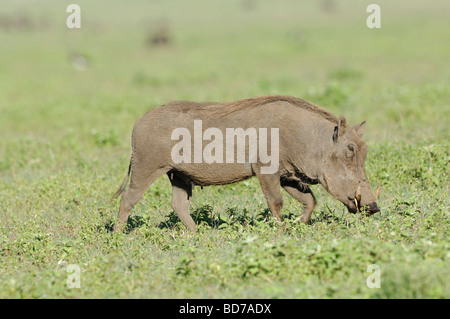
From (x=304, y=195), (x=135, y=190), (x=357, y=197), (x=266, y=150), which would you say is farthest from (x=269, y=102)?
(x=135, y=190)

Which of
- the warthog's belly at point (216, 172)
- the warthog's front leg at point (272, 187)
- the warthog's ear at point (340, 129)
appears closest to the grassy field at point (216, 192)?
the warthog's front leg at point (272, 187)

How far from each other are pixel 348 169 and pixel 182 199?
178 centimetres

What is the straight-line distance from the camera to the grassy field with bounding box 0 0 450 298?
4.84 m

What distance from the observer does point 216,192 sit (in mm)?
8227

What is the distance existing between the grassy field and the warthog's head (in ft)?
0.75

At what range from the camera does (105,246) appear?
5.99 metres

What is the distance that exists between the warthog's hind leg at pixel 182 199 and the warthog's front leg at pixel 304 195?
3.33ft

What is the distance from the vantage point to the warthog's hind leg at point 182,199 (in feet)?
22.4

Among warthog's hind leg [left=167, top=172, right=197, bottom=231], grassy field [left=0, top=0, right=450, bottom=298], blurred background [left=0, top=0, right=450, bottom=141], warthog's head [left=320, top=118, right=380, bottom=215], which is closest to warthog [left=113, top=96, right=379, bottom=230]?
warthog's head [left=320, top=118, right=380, bottom=215]

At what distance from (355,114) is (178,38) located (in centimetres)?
2354

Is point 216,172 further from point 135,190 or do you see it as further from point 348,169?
point 348,169

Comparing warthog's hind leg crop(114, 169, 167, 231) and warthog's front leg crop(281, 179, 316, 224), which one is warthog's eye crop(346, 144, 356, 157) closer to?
warthog's front leg crop(281, 179, 316, 224)
